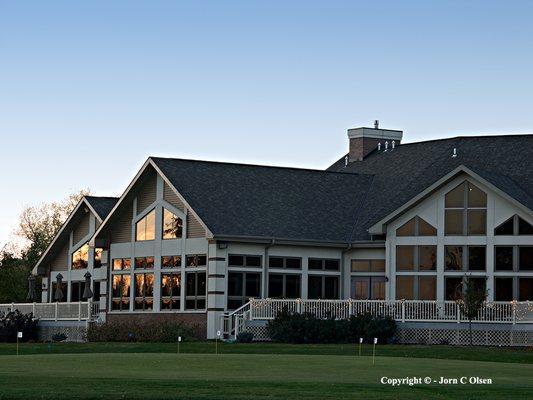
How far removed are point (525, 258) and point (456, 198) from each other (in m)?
3.49

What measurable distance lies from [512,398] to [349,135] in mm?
42749

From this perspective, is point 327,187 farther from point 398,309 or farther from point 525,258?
point 525,258

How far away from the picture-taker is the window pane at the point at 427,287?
1929 inches

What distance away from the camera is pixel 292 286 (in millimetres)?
51625

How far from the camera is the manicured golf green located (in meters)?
21.1

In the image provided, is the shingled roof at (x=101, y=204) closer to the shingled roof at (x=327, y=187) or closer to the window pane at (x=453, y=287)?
the shingled roof at (x=327, y=187)

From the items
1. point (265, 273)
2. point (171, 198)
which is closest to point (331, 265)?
point (265, 273)

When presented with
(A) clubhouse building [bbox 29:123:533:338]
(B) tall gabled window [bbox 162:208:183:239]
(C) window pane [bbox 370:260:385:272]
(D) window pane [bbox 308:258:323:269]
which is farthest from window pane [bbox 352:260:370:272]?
(B) tall gabled window [bbox 162:208:183:239]

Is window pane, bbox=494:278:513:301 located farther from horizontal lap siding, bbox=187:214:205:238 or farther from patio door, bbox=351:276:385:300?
horizontal lap siding, bbox=187:214:205:238

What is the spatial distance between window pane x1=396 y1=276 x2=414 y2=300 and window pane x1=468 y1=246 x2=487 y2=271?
2.58 meters

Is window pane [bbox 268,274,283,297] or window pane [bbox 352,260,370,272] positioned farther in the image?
window pane [bbox 352,260,370,272]

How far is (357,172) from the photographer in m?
60.5

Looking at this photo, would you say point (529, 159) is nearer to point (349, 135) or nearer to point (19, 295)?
point (349, 135)

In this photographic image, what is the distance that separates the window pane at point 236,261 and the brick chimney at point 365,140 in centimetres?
1388
